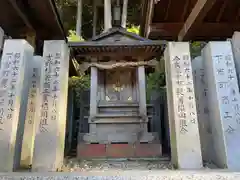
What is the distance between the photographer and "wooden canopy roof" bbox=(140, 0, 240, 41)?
5441mm

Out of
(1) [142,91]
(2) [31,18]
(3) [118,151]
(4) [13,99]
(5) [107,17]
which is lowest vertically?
(3) [118,151]

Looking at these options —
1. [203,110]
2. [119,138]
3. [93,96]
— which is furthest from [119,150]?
[203,110]

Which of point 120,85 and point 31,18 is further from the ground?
point 31,18

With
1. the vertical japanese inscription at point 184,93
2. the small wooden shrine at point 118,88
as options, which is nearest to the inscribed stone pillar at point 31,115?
the small wooden shrine at point 118,88

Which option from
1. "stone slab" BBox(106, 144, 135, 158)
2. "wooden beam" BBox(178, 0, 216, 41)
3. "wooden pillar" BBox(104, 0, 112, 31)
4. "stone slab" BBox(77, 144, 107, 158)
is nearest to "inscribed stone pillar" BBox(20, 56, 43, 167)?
"stone slab" BBox(77, 144, 107, 158)

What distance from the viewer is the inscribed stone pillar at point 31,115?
3.74 metres

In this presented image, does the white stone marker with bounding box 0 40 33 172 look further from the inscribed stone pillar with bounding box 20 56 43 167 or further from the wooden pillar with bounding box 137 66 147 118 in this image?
the wooden pillar with bounding box 137 66 147 118

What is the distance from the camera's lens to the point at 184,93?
3457 millimetres

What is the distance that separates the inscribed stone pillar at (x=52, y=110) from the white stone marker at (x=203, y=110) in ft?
7.83

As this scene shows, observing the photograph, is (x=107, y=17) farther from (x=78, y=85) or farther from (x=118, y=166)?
(x=118, y=166)

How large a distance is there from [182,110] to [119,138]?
2159 mm

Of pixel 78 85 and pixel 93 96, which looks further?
pixel 78 85

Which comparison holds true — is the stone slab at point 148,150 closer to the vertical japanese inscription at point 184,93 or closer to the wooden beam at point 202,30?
the vertical japanese inscription at point 184,93

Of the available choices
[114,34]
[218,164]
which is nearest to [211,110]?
[218,164]
